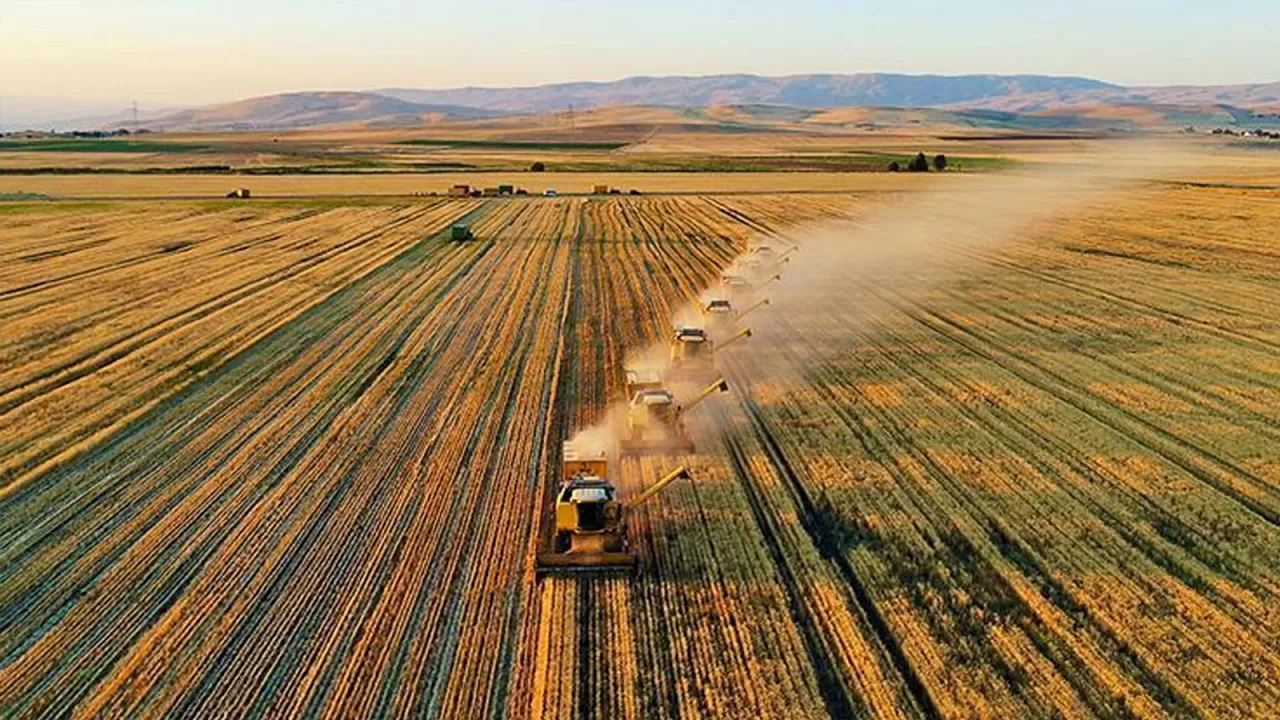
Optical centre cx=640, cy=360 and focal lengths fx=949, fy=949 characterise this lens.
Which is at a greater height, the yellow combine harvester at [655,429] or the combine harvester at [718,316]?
the combine harvester at [718,316]

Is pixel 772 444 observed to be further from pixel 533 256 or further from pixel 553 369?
pixel 533 256

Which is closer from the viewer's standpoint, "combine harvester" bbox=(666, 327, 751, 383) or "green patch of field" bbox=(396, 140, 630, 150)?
"combine harvester" bbox=(666, 327, 751, 383)

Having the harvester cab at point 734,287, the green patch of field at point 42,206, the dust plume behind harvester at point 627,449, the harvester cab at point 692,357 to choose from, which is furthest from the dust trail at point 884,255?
the green patch of field at point 42,206

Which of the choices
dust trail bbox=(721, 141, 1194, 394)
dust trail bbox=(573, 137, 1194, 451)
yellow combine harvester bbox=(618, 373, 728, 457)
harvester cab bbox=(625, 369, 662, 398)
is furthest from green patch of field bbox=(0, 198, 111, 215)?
yellow combine harvester bbox=(618, 373, 728, 457)

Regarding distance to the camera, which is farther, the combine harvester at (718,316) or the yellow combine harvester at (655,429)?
the combine harvester at (718,316)

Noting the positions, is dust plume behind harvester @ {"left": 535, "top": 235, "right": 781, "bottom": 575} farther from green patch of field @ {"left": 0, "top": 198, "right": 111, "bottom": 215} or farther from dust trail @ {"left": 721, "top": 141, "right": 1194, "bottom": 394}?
green patch of field @ {"left": 0, "top": 198, "right": 111, "bottom": 215}

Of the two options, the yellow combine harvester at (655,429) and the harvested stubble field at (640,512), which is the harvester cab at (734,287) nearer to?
the harvested stubble field at (640,512)

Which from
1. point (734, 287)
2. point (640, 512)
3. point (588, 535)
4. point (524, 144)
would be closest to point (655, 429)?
point (640, 512)

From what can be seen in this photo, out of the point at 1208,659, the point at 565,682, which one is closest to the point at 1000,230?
the point at 1208,659
